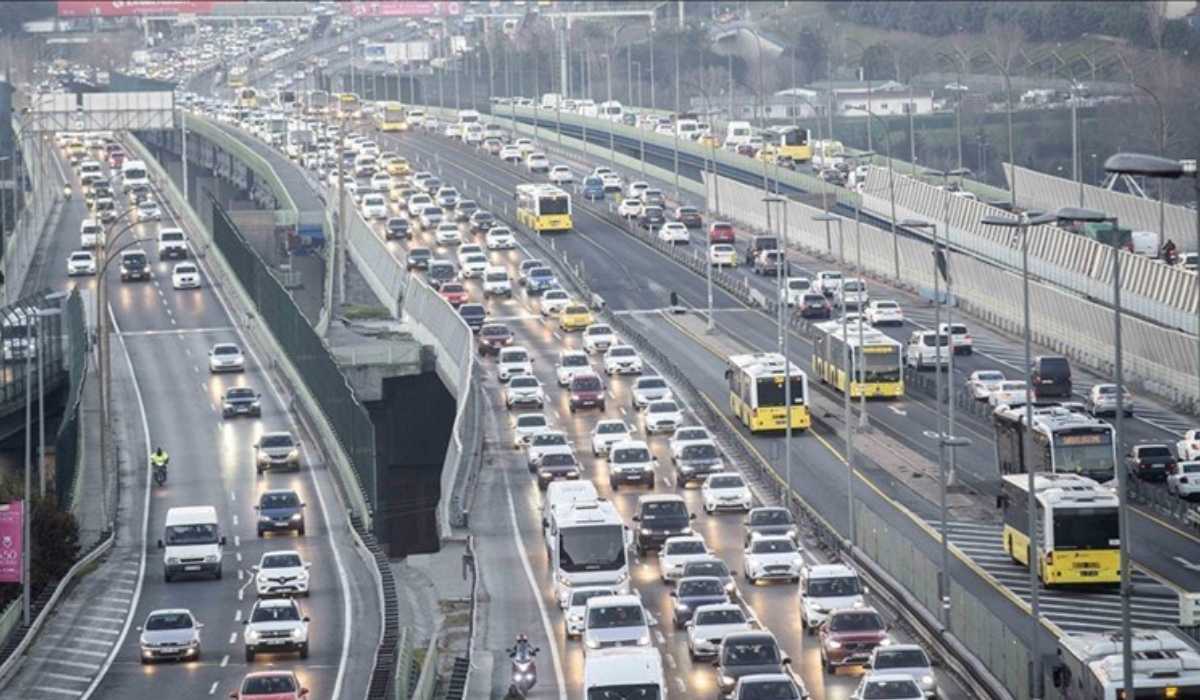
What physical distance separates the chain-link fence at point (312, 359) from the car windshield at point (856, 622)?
2979cm

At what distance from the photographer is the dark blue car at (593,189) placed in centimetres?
15338

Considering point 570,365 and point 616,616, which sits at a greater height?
A: point 616,616

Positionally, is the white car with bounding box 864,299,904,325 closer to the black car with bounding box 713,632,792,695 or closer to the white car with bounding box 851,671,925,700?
the black car with bounding box 713,632,792,695

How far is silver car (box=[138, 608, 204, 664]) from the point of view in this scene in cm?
5531

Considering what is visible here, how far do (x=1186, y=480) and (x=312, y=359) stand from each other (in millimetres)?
34078

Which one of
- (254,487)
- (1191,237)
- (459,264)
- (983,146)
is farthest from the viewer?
(983,146)

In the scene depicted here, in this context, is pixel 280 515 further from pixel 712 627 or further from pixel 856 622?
pixel 856 622

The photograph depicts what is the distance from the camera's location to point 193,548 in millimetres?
66250

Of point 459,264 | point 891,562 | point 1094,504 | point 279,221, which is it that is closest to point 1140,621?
point 1094,504

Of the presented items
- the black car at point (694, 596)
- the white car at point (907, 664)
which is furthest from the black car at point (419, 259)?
the white car at point (907, 664)

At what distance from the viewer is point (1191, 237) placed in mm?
115688

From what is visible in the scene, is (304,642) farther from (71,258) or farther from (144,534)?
(71,258)

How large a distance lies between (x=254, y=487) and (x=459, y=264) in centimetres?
4569

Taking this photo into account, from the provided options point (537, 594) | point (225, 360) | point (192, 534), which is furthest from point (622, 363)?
point (537, 594)
